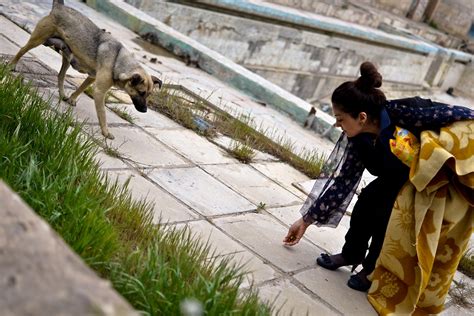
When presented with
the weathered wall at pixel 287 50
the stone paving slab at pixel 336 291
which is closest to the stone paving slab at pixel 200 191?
the stone paving slab at pixel 336 291

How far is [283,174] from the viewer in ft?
18.0

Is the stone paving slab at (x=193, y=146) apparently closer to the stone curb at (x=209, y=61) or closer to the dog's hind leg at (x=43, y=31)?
the dog's hind leg at (x=43, y=31)

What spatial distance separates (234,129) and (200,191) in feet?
6.14

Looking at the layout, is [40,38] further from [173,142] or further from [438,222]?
[438,222]

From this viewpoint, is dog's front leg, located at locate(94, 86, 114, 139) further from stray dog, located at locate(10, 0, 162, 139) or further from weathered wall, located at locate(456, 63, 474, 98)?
weathered wall, located at locate(456, 63, 474, 98)

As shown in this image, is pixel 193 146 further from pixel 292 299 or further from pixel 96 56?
pixel 292 299

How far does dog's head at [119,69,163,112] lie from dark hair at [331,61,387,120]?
1728 millimetres

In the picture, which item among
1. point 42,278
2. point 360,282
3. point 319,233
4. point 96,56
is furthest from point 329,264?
point 42,278

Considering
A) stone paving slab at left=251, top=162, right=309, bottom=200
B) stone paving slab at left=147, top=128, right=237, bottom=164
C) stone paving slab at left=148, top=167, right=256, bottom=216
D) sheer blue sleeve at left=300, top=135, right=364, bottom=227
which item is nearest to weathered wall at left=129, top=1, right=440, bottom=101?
stone paving slab at left=147, top=128, right=237, bottom=164

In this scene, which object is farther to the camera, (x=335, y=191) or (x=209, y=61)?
(x=209, y=61)

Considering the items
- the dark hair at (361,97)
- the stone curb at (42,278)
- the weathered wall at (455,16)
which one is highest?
the weathered wall at (455,16)

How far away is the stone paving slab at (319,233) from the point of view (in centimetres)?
421

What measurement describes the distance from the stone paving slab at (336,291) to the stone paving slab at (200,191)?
769mm

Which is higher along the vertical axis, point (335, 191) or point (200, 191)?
point (335, 191)
